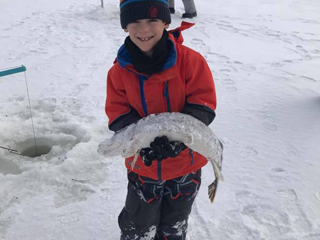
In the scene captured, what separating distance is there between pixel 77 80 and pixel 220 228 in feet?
12.6

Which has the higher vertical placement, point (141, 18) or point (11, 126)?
point (141, 18)

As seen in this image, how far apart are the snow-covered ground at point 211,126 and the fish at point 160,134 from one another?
1.14 metres

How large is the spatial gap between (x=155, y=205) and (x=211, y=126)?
7.17 ft

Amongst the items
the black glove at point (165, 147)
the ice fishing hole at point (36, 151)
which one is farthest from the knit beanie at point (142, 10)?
the ice fishing hole at point (36, 151)

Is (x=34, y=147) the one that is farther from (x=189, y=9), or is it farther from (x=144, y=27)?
(x=189, y=9)

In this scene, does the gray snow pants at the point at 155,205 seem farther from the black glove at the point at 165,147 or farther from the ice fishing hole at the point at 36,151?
the ice fishing hole at the point at 36,151

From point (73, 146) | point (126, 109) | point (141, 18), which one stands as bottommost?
point (73, 146)

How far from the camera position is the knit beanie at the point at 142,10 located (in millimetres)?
2010

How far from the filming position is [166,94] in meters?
2.15

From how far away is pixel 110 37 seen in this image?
7652 millimetres

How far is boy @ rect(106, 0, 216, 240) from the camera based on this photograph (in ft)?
6.76

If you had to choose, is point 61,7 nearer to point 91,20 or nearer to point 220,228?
point 91,20

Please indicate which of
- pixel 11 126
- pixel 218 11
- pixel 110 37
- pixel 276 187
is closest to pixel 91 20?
pixel 110 37

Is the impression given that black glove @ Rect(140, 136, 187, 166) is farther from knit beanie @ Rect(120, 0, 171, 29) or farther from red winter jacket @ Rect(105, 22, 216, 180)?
knit beanie @ Rect(120, 0, 171, 29)
